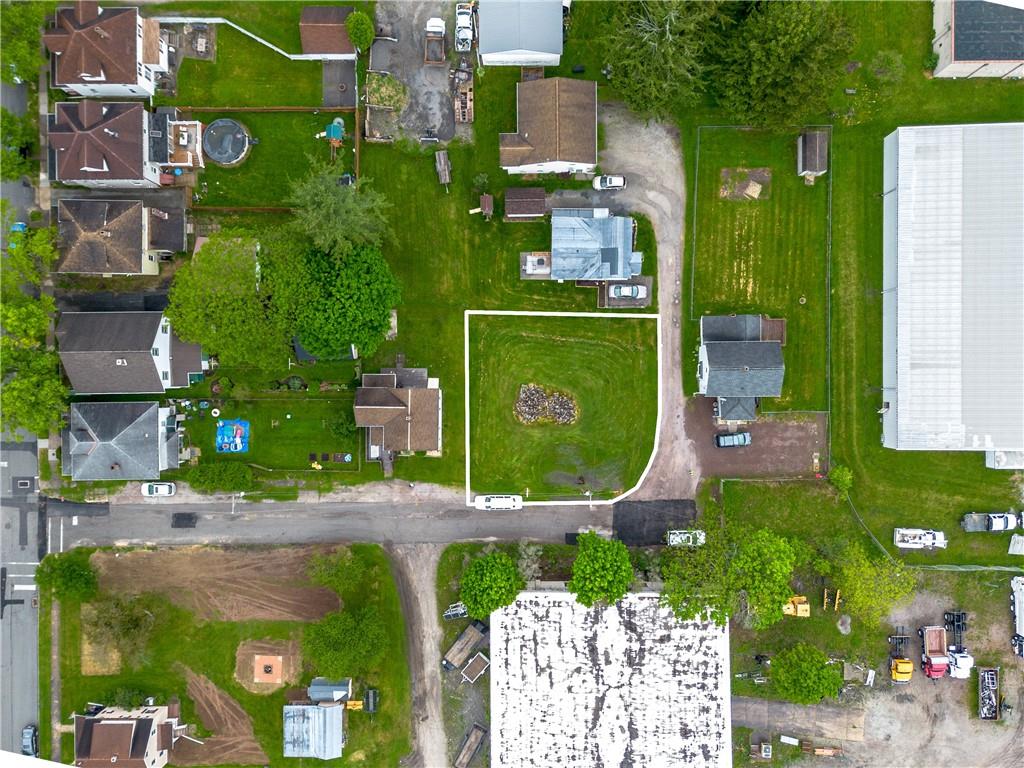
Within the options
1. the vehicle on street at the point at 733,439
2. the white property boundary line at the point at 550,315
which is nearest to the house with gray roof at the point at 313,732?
the white property boundary line at the point at 550,315

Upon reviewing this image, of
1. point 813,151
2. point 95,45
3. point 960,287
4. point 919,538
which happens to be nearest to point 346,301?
point 95,45

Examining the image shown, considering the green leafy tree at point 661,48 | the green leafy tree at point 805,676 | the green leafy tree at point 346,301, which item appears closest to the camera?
the green leafy tree at point 661,48

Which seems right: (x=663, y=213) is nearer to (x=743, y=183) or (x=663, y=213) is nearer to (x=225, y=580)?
(x=743, y=183)

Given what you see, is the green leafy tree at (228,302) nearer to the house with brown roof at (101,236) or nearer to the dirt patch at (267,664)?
the house with brown roof at (101,236)

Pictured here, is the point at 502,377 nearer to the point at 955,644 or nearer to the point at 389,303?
the point at 389,303

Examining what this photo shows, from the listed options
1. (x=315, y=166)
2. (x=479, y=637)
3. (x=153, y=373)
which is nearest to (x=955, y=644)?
(x=479, y=637)
